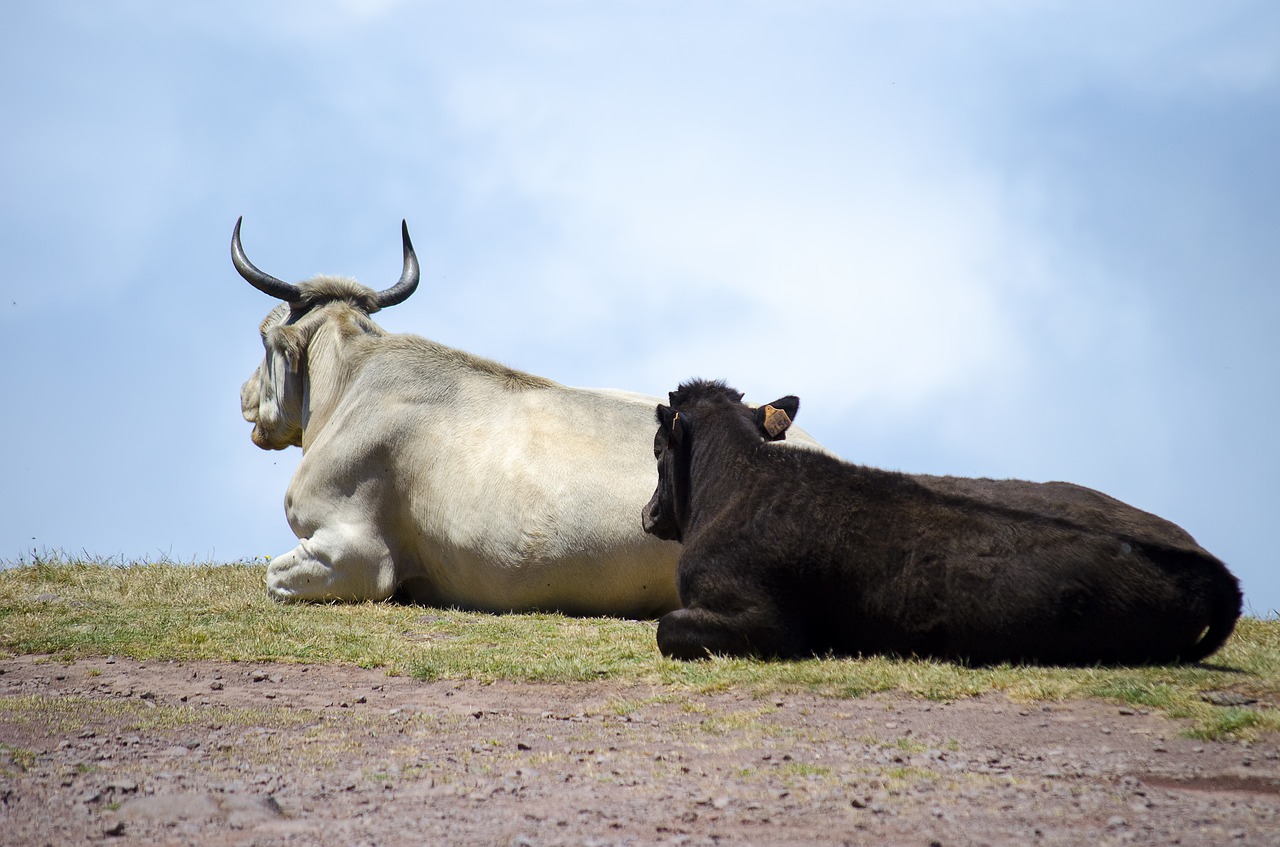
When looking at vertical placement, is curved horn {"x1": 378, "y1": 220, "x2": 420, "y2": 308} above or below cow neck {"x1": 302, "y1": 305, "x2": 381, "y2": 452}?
above

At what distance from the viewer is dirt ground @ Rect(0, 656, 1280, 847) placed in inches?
158

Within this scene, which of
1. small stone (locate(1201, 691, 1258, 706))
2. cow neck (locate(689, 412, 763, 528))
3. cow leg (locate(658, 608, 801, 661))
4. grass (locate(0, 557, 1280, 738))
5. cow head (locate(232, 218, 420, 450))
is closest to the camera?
small stone (locate(1201, 691, 1258, 706))

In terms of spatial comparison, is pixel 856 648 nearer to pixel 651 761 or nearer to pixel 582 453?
pixel 651 761

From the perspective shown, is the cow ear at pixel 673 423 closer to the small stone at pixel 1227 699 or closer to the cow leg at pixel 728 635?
the cow leg at pixel 728 635

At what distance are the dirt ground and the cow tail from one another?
122 centimetres

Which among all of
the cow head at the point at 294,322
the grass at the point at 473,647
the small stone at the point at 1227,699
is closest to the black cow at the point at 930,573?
the grass at the point at 473,647

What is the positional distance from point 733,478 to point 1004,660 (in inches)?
74.3

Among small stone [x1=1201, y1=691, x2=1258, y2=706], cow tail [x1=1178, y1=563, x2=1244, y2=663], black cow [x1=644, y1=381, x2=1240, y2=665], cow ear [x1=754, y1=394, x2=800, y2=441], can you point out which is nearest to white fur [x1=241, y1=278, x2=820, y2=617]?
cow ear [x1=754, y1=394, x2=800, y2=441]

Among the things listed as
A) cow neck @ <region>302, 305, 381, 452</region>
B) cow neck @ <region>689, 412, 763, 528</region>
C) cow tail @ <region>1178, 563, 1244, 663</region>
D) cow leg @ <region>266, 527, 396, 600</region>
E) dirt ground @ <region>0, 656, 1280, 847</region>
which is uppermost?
cow neck @ <region>302, 305, 381, 452</region>

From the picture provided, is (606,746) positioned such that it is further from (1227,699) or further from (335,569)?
(335,569)

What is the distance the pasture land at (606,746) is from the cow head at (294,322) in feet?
15.6

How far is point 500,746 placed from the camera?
5270 mm

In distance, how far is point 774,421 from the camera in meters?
7.95

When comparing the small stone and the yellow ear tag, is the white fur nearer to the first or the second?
the yellow ear tag
